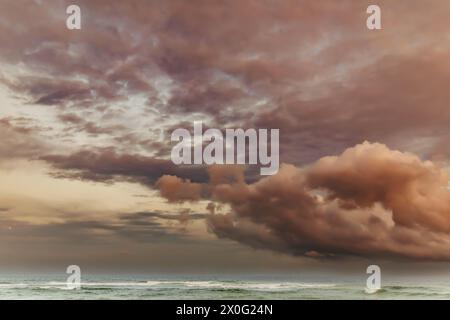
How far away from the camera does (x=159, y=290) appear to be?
5247 cm

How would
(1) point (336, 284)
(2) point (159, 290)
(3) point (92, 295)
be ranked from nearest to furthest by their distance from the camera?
(3) point (92, 295), (2) point (159, 290), (1) point (336, 284)
